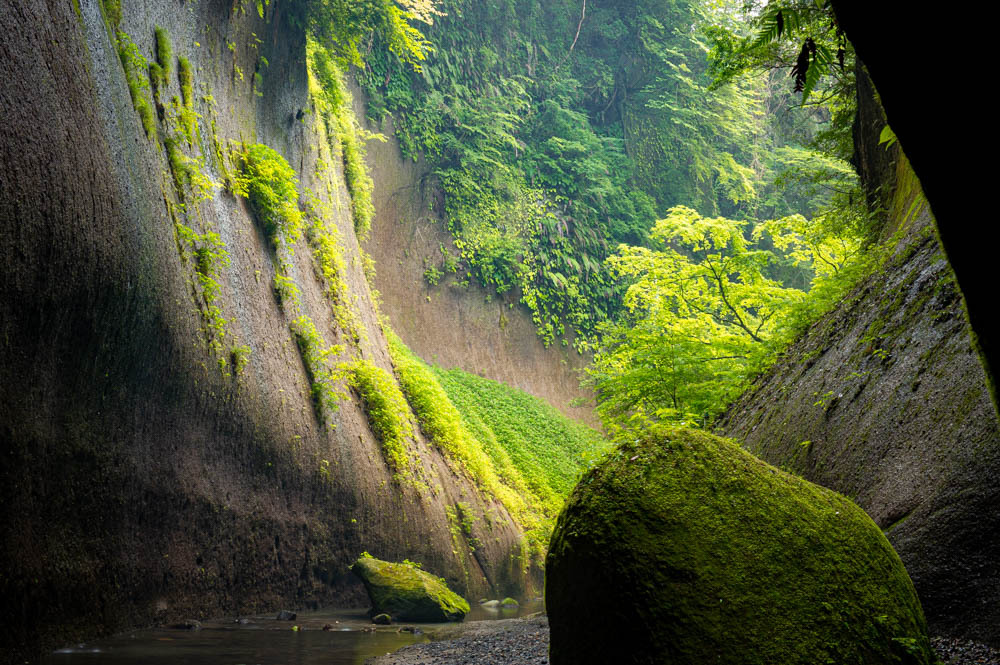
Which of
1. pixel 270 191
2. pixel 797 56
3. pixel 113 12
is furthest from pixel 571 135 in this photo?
pixel 797 56

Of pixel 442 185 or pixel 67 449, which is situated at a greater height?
pixel 442 185

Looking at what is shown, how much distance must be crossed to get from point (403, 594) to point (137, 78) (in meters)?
9.10

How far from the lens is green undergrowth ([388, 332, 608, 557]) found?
1780 cm

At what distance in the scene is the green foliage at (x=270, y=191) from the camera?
1271 cm

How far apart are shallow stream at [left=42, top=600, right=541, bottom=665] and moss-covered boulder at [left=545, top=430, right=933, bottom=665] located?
16.4 ft

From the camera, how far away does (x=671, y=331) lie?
52.4 ft

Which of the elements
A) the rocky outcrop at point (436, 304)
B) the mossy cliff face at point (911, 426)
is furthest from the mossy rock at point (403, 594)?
the rocky outcrop at point (436, 304)

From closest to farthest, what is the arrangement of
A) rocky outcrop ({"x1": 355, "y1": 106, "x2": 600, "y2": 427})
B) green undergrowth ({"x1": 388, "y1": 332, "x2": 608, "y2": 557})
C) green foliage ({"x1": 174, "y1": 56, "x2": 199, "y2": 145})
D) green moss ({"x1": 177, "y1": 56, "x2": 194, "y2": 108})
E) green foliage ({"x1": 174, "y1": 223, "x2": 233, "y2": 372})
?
green foliage ({"x1": 174, "y1": 223, "x2": 233, "y2": 372}) → green foliage ({"x1": 174, "y1": 56, "x2": 199, "y2": 145}) → green moss ({"x1": 177, "y1": 56, "x2": 194, "y2": 108}) → green undergrowth ({"x1": 388, "y1": 332, "x2": 608, "y2": 557}) → rocky outcrop ({"x1": 355, "y1": 106, "x2": 600, "y2": 427})

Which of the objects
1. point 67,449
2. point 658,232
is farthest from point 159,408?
point 658,232

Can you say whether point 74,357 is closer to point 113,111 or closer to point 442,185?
point 113,111

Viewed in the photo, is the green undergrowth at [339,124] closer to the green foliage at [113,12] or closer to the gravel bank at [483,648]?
the green foliage at [113,12]

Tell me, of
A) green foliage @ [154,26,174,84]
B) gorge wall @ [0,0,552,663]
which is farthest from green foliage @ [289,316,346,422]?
green foliage @ [154,26,174,84]

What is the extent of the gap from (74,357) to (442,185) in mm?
21643

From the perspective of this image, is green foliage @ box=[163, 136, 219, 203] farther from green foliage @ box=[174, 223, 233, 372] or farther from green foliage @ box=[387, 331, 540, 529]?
green foliage @ box=[387, 331, 540, 529]
